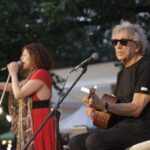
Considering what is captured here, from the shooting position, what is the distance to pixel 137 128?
18.5 feet

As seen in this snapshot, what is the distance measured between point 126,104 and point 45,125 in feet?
4.38

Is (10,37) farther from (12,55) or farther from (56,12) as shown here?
(56,12)

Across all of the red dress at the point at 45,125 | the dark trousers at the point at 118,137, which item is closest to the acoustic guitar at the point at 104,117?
the dark trousers at the point at 118,137

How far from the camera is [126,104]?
5.59 metres

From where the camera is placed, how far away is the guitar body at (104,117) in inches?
227

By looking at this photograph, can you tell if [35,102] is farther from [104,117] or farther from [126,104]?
[126,104]

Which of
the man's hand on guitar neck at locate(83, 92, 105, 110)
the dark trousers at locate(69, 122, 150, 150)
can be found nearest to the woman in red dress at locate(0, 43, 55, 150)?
the dark trousers at locate(69, 122, 150, 150)

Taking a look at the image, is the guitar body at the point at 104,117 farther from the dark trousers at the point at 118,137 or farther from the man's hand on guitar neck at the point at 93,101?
the man's hand on guitar neck at the point at 93,101

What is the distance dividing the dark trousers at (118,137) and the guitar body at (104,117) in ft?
0.39

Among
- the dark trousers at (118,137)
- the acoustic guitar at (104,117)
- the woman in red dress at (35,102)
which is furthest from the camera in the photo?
the woman in red dress at (35,102)

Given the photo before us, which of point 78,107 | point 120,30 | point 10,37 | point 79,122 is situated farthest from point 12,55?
point 120,30

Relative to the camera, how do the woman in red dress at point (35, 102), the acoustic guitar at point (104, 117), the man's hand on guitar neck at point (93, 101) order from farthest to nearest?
the woman in red dress at point (35, 102) < the acoustic guitar at point (104, 117) < the man's hand on guitar neck at point (93, 101)

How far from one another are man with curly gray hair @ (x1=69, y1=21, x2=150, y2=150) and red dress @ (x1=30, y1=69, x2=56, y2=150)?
0.81 meters

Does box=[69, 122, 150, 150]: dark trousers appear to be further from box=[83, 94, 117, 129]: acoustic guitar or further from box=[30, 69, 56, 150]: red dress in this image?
box=[30, 69, 56, 150]: red dress
